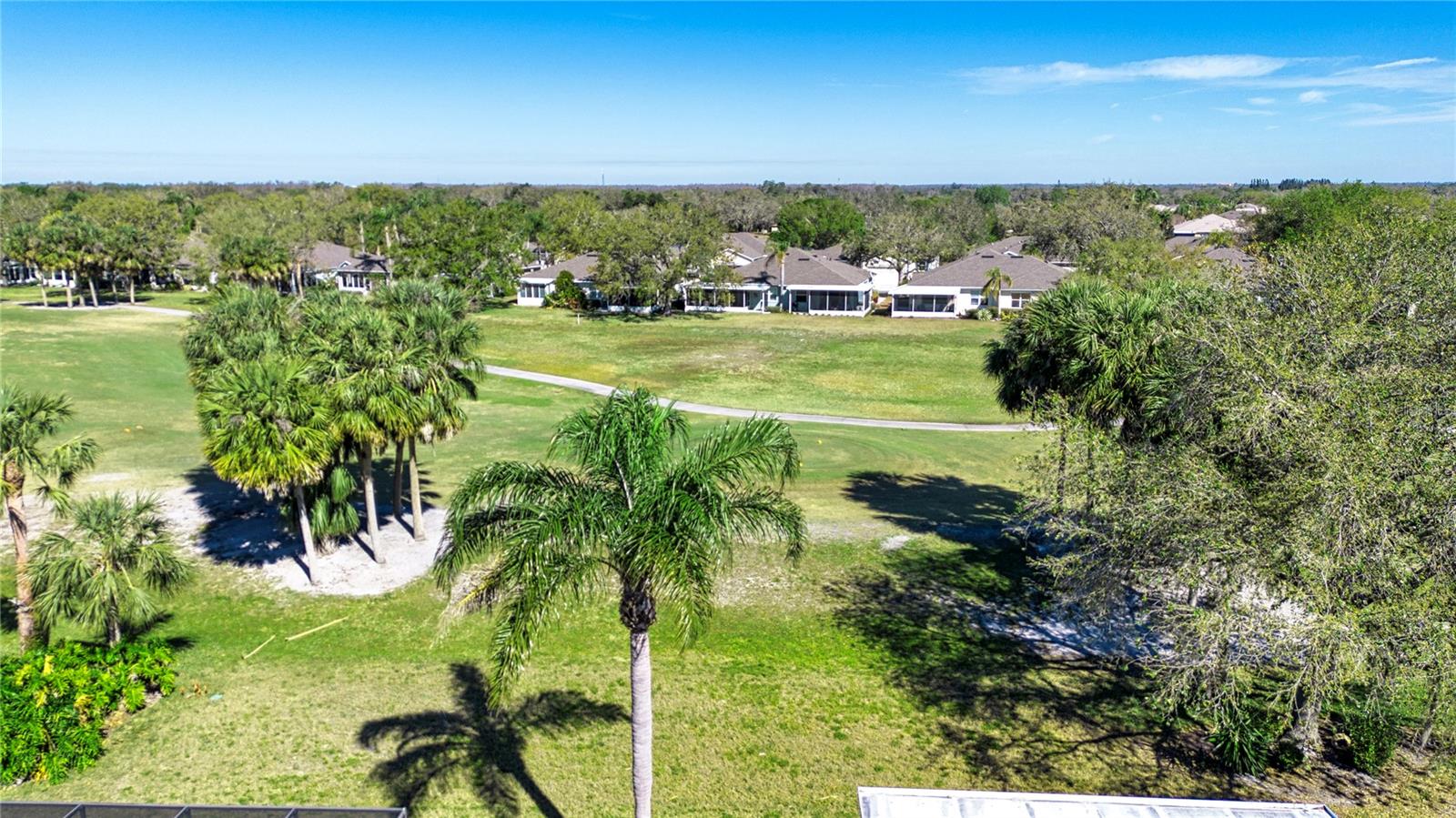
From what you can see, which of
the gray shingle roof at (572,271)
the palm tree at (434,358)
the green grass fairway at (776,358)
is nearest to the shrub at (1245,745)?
the palm tree at (434,358)

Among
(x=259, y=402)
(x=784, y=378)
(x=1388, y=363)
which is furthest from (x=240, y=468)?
(x=784, y=378)

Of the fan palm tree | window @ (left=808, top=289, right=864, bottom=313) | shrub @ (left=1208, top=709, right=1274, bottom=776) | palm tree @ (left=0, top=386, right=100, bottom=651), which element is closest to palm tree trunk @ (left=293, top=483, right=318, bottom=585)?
the fan palm tree

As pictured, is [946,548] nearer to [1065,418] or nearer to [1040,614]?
[1040,614]

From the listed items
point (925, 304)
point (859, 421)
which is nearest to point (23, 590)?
point (859, 421)

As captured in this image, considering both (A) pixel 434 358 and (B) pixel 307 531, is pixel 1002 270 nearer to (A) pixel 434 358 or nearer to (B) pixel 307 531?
(A) pixel 434 358

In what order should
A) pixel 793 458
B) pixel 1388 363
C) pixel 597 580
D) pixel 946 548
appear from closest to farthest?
1. pixel 597 580
2. pixel 793 458
3. pixel 1388 363
4. pixel 946 548
